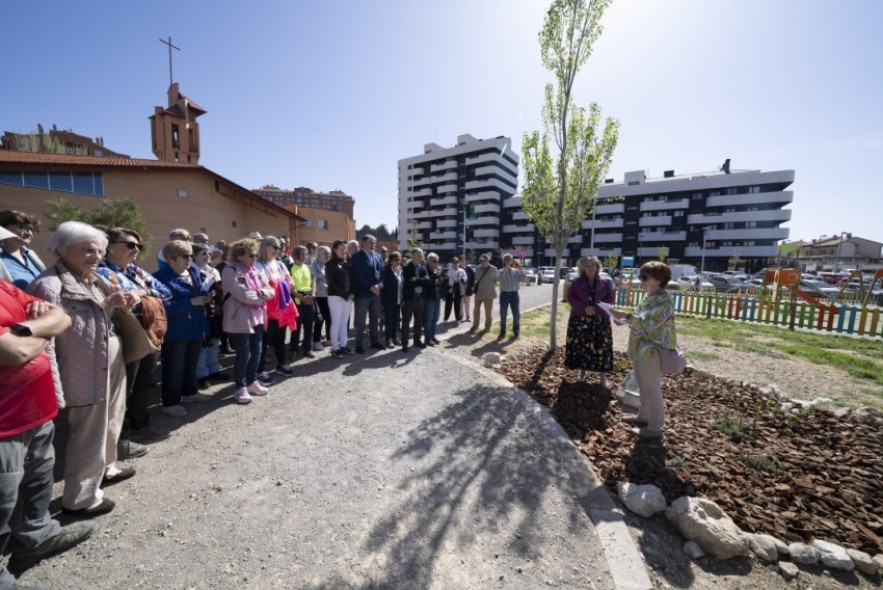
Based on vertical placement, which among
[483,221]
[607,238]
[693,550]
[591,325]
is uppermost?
[483,221]

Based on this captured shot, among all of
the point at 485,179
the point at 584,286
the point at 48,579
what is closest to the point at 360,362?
the point at 584,286

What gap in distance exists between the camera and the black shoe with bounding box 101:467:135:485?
2.88 metres

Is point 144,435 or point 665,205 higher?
point 665,205

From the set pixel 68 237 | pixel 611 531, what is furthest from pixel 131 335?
pixel 611 531

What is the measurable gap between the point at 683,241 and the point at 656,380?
6722 cm

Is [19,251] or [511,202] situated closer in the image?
[19,251]

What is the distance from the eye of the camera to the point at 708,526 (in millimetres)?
2461

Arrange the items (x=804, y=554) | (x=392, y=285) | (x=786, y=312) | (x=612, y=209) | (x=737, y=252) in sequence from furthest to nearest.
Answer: (x=612, y=209), (x=737, y=252), (x=786, y=312), (x=392, y=285), (x=804, y=554)

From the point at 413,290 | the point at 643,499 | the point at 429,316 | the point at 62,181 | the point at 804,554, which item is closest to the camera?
the point at 804,554

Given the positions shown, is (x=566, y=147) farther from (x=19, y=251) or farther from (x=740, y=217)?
(x=740, y=217)

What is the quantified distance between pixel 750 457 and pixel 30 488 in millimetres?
5527

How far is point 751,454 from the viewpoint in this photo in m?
3.57

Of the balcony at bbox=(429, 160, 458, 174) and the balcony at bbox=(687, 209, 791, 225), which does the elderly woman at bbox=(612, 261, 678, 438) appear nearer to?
the balcony at bbox=(687, 209, 791, 225)

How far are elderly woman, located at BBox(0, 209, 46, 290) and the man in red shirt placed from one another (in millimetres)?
1434
